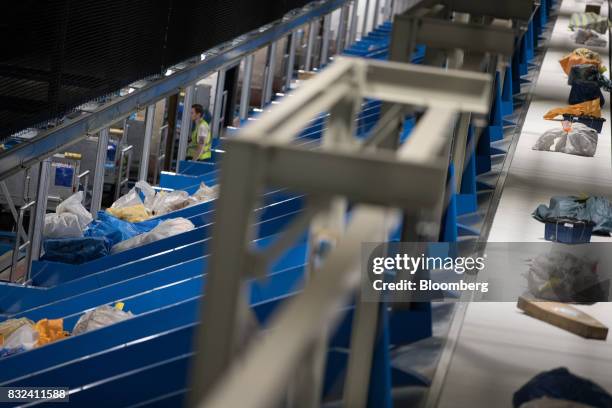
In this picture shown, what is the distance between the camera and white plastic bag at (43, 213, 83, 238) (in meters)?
9.12

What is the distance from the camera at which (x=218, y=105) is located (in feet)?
46.9

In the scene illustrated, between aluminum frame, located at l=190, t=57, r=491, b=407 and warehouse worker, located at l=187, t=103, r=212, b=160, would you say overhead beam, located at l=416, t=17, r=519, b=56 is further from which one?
warehouse worker, located at l=187, t=103, r=212, b=160

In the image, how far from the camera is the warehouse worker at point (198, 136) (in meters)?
13.1

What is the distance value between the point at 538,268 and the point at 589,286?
406 millimetres

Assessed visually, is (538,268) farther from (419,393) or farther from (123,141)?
(123,141)

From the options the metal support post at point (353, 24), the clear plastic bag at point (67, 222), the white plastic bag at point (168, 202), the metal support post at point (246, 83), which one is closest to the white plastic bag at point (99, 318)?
the clear plastic bag at point (67, 222)

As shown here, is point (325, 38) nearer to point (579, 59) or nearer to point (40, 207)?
point (579, 59)

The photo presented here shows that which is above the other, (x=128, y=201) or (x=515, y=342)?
(x=515, y=342)

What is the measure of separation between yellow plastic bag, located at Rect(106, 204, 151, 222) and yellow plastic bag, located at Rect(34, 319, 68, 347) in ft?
10.9

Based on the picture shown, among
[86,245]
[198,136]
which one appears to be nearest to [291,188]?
[86,245]

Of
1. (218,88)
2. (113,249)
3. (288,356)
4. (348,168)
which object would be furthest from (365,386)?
(218,88)

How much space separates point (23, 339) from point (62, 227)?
119 inches

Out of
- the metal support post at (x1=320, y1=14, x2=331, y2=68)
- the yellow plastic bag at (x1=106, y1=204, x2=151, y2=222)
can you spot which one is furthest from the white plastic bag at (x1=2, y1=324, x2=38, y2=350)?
the metal support post at (x1=320, y1=14, x2=331, y2=68)

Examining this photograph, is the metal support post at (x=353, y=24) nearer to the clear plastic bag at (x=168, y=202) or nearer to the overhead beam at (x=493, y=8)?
the clear plastic bag at (x=168, y=202)
